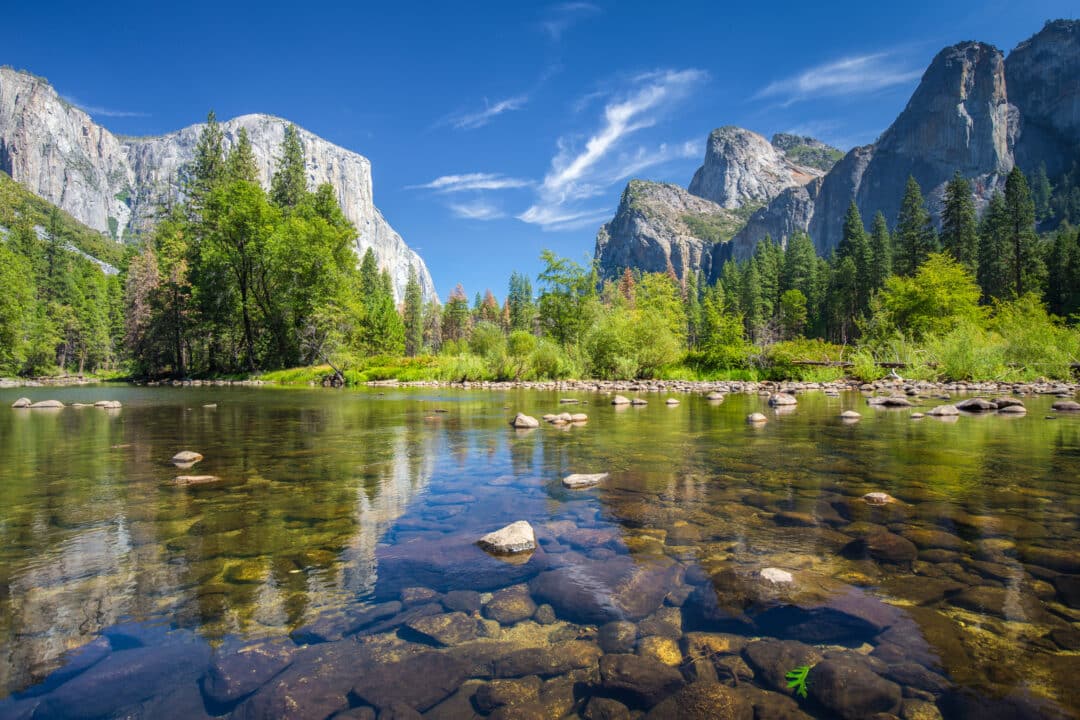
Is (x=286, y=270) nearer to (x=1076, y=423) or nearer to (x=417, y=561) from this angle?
(x=417, y=561)

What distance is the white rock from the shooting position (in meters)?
3.41

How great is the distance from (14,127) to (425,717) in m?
271

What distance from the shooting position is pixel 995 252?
6253cm

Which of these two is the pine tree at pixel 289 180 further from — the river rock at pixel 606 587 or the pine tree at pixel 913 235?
the pine tree at pixel 913 235

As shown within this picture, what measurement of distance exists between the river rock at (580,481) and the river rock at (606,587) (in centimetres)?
227

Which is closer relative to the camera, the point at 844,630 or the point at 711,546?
the point at 844,630

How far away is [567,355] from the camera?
114 ft

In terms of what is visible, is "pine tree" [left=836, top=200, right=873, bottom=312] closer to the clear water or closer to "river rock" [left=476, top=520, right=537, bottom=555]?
the clear water

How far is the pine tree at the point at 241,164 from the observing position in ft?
150

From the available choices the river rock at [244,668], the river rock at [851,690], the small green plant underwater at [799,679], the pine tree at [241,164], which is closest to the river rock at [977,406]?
the river rock at [851,690]

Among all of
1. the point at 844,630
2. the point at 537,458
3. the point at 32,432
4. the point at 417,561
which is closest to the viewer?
the point at 844,630

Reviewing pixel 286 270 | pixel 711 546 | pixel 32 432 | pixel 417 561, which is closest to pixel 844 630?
pixel 711 546

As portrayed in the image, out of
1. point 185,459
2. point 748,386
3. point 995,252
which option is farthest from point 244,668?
point 995,252

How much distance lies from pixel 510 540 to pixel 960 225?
78351 millimetres
